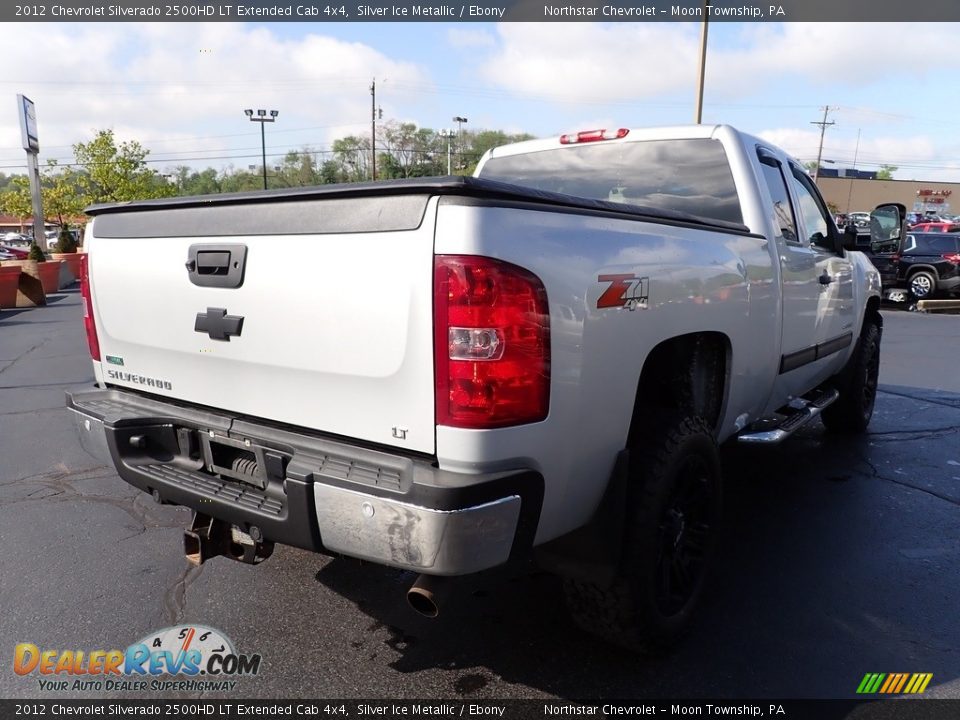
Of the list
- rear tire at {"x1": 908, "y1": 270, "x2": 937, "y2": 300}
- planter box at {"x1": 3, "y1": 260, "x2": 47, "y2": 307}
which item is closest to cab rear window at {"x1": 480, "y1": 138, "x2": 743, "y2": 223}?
rear tire at {"x1": 908, "y1": 270, "x2": 937, "y2": 300}

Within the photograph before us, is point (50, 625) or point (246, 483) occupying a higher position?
point (246, 483)

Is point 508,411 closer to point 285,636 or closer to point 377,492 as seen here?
point 377,492

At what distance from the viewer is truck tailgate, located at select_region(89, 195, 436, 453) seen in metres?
2.07

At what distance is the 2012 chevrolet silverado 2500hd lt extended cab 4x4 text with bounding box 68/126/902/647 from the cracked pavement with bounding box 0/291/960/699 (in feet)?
0.87

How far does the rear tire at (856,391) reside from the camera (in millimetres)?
5695

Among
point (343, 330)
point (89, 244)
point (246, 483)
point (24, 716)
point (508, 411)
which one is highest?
point (89, 244)

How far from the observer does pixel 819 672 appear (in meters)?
2.67

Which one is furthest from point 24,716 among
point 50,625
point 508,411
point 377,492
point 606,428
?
point 606,428

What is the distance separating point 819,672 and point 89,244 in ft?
11.2

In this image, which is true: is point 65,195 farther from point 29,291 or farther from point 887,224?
point 887,224

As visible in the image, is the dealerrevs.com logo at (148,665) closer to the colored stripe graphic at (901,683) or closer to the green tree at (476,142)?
the colored stripe graphic at (901,683)

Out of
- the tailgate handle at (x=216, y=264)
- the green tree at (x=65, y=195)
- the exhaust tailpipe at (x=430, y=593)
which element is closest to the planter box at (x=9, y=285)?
the tailgate handle at (x=216, y=264)

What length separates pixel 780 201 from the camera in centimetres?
412

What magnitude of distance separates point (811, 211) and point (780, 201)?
34.5 inches
